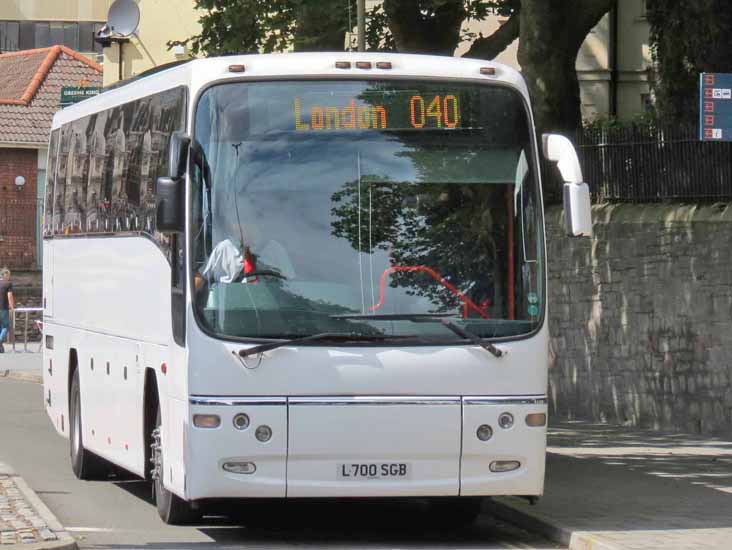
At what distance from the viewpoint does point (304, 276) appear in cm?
1138

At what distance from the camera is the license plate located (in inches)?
444

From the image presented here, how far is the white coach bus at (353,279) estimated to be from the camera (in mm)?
11250

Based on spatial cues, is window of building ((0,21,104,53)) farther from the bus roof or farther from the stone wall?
the bus roof

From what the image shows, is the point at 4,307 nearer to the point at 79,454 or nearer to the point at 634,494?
the point at 79,454

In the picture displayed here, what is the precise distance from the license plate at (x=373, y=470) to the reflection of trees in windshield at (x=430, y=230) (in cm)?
102

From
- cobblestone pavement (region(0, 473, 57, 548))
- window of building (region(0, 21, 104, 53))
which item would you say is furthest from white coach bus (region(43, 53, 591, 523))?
window of building (region(0, 21, 104, 53))

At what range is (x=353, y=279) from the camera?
11430mm

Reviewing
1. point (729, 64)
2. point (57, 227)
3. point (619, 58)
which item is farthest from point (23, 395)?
point (619, 58)

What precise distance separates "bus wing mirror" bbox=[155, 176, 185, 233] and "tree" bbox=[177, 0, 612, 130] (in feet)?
35.0

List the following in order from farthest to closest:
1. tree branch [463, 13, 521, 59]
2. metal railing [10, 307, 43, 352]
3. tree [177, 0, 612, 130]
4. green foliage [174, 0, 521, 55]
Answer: metal railing [10, 307, 43, 352] → tree branch [463, 13, 521, 59] → green foliage [174, 0, 521, 55] → tree [177, 0, 612, 130]

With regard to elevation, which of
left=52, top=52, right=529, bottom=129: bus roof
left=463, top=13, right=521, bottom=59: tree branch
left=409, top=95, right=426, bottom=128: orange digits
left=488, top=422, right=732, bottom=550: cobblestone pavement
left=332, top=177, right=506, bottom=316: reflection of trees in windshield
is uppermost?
left=463, top=13, right=521, bottom=59: tree branch

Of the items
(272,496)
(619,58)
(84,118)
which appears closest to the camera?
(272,496)

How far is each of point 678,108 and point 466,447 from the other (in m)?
10.7

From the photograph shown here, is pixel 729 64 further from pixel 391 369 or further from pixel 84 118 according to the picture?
pixel 391 369
